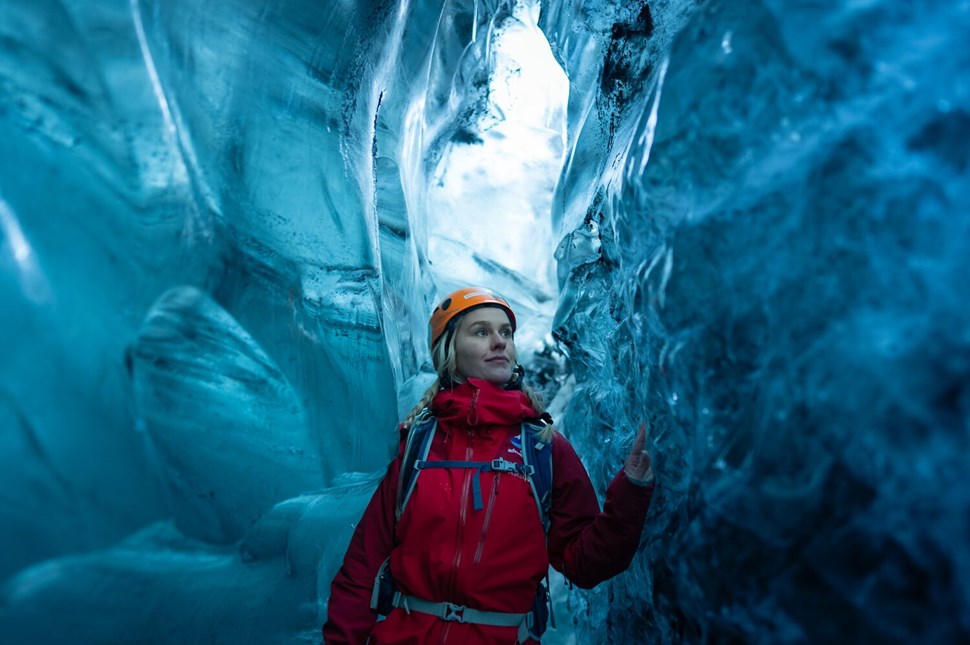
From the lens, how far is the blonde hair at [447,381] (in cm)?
218

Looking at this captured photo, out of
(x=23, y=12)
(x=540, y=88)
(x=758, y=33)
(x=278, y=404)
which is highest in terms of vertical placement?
(x=540, y=88)

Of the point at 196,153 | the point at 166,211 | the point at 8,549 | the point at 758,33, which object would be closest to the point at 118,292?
the point at 166,211

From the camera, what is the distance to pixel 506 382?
2.28 m

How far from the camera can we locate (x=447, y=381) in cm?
232

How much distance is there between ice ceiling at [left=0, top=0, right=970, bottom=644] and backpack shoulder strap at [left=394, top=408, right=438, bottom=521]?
10.6 inches

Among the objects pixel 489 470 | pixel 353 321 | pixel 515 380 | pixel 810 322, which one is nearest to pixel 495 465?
pixel 489 470

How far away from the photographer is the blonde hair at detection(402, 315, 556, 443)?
218cm

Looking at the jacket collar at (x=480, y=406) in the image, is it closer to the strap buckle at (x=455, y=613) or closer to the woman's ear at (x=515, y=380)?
the woman's ear at (x=515, y=380)

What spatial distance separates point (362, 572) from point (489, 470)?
18.9 inches

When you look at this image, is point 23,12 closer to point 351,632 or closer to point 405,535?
point 405,535

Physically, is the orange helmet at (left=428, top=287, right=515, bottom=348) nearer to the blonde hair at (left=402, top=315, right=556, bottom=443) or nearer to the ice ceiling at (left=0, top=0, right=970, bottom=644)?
the blonde hair at (left=402, top=315, right=556, bottom=443)

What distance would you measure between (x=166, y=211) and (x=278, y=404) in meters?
0.62

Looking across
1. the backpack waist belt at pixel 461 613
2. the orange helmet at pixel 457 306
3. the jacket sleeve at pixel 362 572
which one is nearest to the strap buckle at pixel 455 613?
the backpack waist belt at pixel 461 613

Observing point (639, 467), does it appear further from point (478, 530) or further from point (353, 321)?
point (353, 321)
